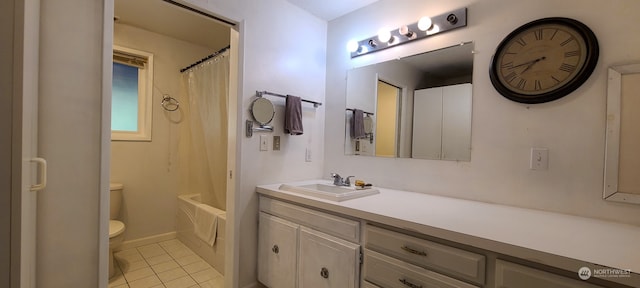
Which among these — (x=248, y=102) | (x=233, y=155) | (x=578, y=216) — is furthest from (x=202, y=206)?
(x=578, y=216)

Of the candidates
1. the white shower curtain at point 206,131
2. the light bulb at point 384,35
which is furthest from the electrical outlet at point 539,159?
the white shower curtain at point 206,131

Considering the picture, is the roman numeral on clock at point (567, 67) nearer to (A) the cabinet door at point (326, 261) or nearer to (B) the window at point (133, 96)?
(A) the cabinet door at point (326, 261)

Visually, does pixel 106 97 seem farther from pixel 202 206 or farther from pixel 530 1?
pixel 530 1

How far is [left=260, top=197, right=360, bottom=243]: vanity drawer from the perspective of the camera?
142 centimetres

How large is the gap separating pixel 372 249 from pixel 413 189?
731mm

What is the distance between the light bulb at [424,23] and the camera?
5.83 feet

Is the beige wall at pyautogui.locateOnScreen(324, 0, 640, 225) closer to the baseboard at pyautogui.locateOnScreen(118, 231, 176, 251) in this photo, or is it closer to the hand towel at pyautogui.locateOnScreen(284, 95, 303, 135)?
the hand towel at pyautogui.locateOnScreen(284, 95, 303, 135)

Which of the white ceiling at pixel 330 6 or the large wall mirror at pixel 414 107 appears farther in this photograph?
the white ceiling at pixel 330 6

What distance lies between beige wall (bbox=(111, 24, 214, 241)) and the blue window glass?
208 millimetres

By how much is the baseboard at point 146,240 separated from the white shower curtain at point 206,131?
1.78ft

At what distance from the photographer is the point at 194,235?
8.81 feet

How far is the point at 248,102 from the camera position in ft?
6.25

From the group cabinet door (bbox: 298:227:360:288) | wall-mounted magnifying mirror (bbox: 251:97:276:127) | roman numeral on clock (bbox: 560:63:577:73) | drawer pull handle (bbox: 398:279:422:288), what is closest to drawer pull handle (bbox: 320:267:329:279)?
cabinet door (bbox: 298:227:360:288)

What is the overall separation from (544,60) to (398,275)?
4.46 ft
